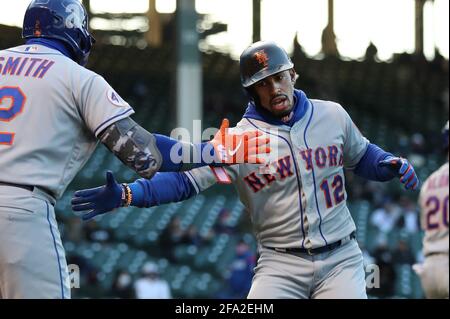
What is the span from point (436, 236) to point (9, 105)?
4.34m

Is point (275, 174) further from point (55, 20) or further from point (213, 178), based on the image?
point (55, 20)

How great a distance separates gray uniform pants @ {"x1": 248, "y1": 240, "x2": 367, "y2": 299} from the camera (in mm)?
5605

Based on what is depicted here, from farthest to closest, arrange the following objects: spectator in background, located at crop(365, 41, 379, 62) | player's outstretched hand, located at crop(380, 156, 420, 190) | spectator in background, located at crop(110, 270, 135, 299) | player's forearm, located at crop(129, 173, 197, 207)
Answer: spectator in background, located at crop(365, 41, 379, 62)
spectator in background, located at crop(110, 270, 135, 299)
player's outstretched hand, located at crop(380, 156, 420, 190)
player's forearm, located at crop(129, 173, 197, 207)

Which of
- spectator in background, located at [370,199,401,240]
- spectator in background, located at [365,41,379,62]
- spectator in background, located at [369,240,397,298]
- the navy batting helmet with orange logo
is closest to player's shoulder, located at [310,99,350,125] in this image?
the navy batting helmet with orange logo

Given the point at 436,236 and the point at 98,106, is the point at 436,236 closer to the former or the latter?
the point at 436,236

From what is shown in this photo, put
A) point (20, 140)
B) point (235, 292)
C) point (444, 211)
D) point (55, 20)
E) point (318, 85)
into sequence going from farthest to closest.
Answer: point (318, 85) → point (235, 292) → point (444, 211) → point (55, 20) → point (20, 140)

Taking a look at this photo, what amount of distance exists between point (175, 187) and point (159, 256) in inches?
475

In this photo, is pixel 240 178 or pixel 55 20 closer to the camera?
pixel 55 20

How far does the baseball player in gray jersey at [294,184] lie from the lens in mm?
5629

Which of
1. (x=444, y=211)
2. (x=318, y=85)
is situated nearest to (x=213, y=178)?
(x=444, y=211)

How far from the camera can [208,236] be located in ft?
59.2

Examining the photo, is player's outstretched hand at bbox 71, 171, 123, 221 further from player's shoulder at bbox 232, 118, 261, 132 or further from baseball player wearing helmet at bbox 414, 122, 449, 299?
baseball player wearing helmet at bbox 414, 122, 449, 299

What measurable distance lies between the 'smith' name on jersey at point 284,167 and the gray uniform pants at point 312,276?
0.40 metres

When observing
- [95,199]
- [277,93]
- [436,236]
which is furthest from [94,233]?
[95,199]
